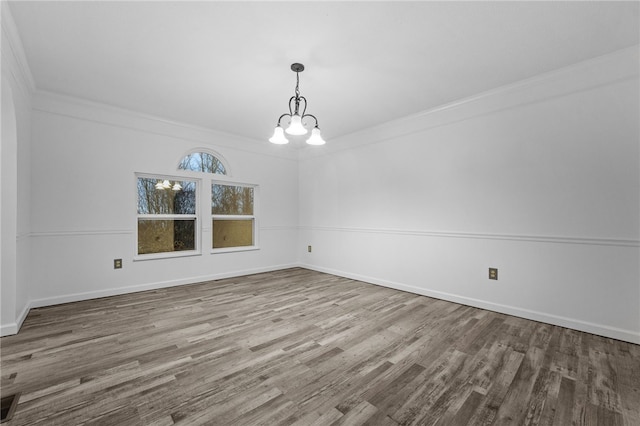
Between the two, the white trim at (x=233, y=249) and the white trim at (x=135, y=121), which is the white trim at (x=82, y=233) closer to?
the white trim at (x=233, y=249)

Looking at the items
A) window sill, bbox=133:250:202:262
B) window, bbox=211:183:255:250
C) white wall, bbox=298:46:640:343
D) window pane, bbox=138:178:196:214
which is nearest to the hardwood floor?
white wall, bbox=298:46:640:343

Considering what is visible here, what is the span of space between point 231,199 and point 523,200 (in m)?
4.28

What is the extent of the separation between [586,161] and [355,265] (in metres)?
3.14

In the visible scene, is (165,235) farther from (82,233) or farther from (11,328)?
(11,328)

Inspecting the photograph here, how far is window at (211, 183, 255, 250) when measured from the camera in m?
4.84

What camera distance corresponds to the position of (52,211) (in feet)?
10.9

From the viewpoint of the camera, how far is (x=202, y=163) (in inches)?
182

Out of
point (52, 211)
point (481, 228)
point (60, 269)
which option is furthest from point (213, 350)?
point (481, 228)

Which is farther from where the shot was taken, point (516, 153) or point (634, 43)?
point (516, 153)

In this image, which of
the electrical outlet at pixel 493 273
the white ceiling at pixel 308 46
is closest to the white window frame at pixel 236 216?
the white ceiling at pixel 308 46

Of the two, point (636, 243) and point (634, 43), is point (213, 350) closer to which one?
point (636, 243)

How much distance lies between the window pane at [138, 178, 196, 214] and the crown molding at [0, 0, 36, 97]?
1581 mm

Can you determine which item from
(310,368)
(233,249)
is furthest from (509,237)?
(233,249)

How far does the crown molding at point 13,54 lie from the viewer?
78.9 inches
